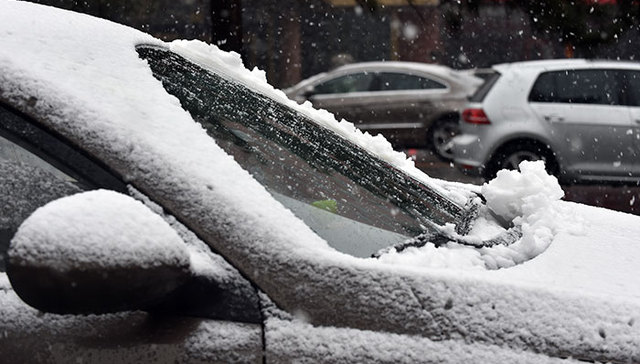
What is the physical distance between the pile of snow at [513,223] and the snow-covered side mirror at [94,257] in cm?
51

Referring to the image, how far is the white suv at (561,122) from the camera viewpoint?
421 inches

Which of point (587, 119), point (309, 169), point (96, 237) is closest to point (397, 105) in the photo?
point (587, 119)

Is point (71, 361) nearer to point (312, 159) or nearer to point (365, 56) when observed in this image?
point (312, 159)

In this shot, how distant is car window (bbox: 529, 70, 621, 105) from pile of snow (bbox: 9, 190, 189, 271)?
10023 mm

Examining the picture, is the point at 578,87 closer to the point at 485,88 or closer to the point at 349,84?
the point at 485,88

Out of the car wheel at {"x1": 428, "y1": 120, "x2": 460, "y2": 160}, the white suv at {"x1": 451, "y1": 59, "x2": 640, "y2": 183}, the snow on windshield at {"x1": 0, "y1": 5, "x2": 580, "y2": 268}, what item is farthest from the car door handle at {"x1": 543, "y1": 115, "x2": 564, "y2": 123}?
the snow on windshield at {"x1": 0, "y1": 5, "x2": 580, "y2": 268}

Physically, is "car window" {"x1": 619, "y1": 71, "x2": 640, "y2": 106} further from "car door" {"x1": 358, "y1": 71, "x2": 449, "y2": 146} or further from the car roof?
"car door" {"x1": 358, "y1": 71, "x2": 449, "y2": 146}

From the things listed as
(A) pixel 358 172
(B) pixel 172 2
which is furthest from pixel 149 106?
(B) pixel 172 2

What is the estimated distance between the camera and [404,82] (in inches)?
627

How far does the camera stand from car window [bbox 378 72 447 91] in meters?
15.9

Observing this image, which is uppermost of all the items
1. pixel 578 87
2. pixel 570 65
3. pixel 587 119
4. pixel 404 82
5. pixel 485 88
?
pixel 404 82

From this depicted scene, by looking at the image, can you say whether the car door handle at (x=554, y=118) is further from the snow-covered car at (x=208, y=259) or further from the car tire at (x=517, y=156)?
the snow-covered car at (x=208, y=259)

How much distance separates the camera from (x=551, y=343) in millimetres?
1739

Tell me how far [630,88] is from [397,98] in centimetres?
526
